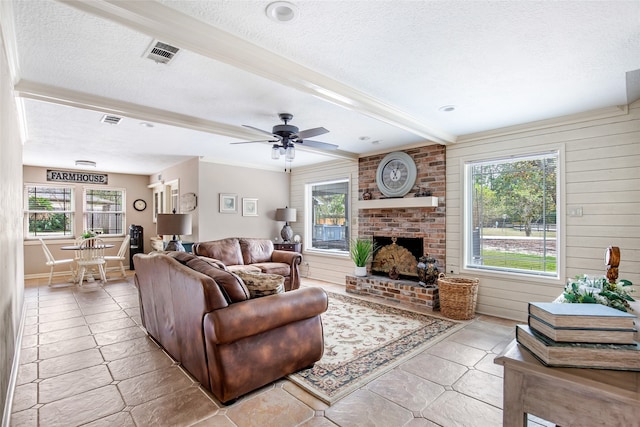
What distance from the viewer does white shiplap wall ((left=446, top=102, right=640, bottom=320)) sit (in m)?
3.25

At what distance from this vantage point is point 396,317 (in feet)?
13.0

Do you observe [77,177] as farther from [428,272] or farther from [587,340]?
[587,340]

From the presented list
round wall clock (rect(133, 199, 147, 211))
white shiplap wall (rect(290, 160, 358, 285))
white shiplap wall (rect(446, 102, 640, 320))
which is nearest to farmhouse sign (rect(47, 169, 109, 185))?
round wall clock (rect(133, 199, 147, 211))

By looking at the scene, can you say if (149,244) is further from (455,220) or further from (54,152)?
(455,220)

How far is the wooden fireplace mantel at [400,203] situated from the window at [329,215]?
775 millimetres

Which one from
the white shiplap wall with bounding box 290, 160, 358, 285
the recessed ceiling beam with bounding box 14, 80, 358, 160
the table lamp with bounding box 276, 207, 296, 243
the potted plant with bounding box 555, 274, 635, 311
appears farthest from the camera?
the table lamp with bounding box 276, 207, 296, 243

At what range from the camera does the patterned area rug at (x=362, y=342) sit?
242cm

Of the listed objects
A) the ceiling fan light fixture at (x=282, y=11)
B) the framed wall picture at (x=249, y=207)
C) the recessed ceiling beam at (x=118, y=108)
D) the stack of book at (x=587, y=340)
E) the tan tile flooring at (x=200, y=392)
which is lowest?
the tan tile flooring at (x=200, y=392)

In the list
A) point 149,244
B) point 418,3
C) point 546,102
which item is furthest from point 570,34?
point 149,244

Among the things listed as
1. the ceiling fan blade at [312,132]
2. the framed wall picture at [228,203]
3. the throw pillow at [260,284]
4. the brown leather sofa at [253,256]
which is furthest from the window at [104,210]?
the throw pillow at [260,284]

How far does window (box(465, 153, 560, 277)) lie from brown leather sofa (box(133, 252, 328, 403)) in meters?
2.85

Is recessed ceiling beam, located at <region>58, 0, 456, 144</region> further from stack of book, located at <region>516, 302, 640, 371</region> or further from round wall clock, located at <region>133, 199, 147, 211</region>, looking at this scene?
round wall clock, located at <region>133, 199, 147, 211</region>

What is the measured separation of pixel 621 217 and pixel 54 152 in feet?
26.5

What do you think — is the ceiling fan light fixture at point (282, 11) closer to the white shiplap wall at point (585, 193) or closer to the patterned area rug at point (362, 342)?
the patterned area rug at point (362, 342)
